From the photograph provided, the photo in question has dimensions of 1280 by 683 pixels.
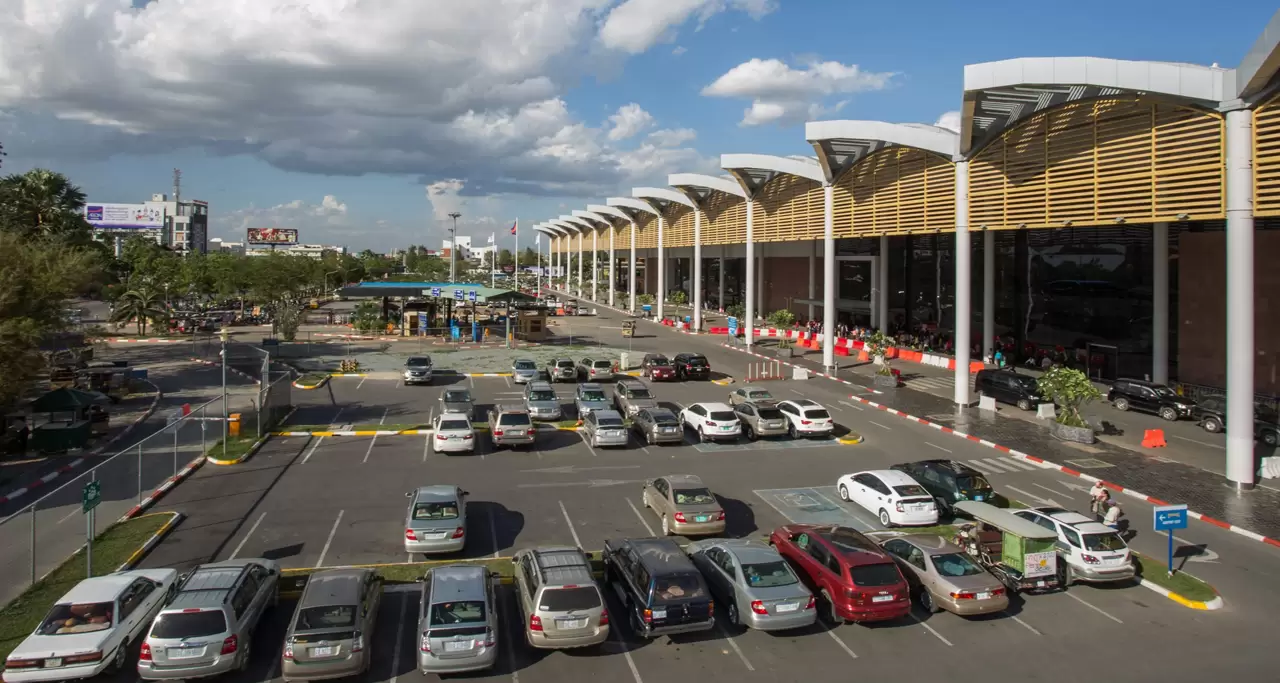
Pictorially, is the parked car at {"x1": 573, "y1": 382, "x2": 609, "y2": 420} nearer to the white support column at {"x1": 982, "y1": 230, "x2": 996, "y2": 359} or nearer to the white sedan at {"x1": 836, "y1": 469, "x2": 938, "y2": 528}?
the white sedan at {"x1": 836, "y1": 469, "x2": 938, "y2": 528}

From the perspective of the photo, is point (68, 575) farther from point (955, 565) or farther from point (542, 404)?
point (542, 404)

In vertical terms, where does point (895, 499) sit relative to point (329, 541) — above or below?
above

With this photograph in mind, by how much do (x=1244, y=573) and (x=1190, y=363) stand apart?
25632mm

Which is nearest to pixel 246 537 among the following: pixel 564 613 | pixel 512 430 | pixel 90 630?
pixel 90 630

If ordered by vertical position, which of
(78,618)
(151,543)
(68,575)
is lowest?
(68,575)

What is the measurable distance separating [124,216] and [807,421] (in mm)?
173310

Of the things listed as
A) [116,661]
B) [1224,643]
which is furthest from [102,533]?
[1224,643]

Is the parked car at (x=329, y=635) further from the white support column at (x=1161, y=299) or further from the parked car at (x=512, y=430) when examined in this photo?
the white support column at (x=1161, y=299)

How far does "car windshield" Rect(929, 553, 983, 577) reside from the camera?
13484 millimetres

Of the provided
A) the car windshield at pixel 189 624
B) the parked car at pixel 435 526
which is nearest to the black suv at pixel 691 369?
the parked car at pixel 435 526

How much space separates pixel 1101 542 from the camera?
48.9 feet

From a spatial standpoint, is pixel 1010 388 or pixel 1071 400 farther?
pixel 1010 388

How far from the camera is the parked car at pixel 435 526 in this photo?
15.5 m

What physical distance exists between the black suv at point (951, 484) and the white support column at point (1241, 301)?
7.96 m
